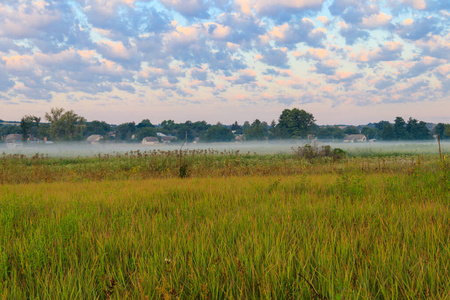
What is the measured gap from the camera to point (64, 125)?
6494 cm

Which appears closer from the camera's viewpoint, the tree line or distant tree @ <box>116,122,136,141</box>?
the tree line

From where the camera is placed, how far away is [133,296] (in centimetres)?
210

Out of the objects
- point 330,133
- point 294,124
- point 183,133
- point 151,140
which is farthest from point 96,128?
point 330,133

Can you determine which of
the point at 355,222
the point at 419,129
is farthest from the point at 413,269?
the point at 419,129

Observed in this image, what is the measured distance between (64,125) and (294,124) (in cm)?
6179

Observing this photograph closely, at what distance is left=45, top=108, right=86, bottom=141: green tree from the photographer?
6425 cm

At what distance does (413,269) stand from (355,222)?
3.96ft

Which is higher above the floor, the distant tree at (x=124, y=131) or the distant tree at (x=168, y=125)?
the distant tree at (x=168, y=125)

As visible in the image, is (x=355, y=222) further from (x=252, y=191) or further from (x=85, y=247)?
(x=85, y=247)

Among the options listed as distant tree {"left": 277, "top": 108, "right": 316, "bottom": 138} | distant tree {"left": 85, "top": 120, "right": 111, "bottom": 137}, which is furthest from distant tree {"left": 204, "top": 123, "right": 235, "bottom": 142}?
distant tree {"left": 85, "top": 120, "right": 111, "bottom": 137}

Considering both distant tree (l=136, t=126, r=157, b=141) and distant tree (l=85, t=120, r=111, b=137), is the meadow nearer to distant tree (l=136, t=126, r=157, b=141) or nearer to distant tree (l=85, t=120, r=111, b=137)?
distant tree (l=136, t=126, r=157, b=141)

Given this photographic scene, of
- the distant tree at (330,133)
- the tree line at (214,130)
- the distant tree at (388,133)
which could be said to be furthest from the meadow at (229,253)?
the distant tree at (330,133)

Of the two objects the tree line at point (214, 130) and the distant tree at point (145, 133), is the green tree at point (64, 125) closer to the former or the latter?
the tree line at point (214, 130)

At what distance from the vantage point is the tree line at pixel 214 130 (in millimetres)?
65875
